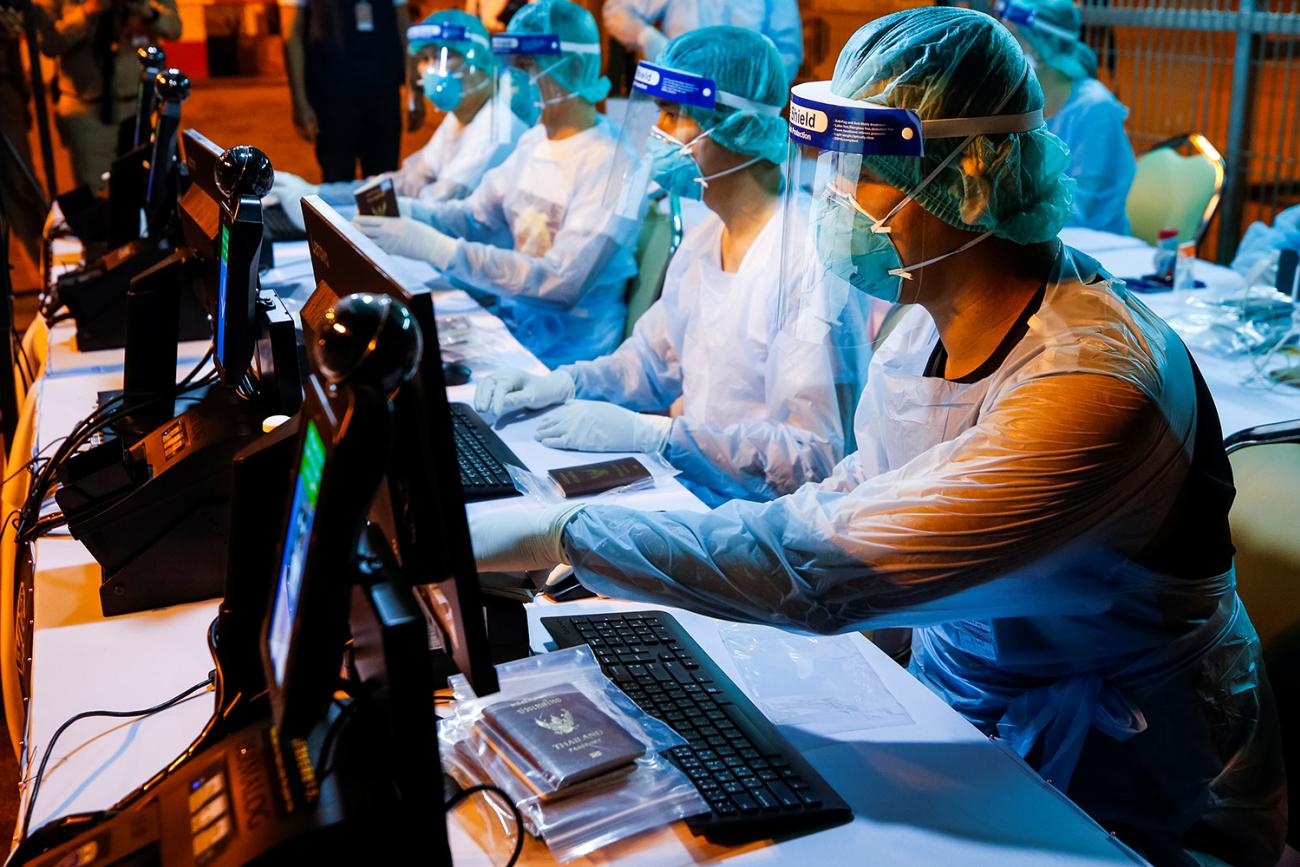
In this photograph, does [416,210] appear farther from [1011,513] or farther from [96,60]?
[1011,513]

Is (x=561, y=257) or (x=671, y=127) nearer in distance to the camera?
(x=671, y=127)

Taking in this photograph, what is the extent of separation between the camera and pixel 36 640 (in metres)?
1.33

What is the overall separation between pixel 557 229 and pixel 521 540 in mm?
2100

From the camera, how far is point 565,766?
1020mm

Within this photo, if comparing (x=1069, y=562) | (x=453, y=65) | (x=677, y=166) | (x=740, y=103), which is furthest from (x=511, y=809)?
(x=453, y=65)

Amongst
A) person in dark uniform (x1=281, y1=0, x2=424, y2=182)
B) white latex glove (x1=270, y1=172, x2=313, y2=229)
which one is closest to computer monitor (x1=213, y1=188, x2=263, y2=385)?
white latex glove (x1=270, y1=172, x2=313, y2=229)

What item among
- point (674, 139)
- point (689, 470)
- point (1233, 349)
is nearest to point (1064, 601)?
point (689, 470)

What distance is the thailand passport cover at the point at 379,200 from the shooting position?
11.0 feet

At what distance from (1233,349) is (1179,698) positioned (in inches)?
59.0

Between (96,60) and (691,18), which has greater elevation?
(691,18)

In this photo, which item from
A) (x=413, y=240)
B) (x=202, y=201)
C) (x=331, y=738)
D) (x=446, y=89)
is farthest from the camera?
(x=446, y=89)

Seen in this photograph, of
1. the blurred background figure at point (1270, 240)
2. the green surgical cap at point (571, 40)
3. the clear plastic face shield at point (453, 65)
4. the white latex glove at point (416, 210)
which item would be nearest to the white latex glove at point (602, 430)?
the green surgical cap at point (571, 40)

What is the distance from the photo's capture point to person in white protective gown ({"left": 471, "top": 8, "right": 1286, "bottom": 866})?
1122 millimetres

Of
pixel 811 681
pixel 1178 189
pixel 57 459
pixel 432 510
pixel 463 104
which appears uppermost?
pixel 463 104
